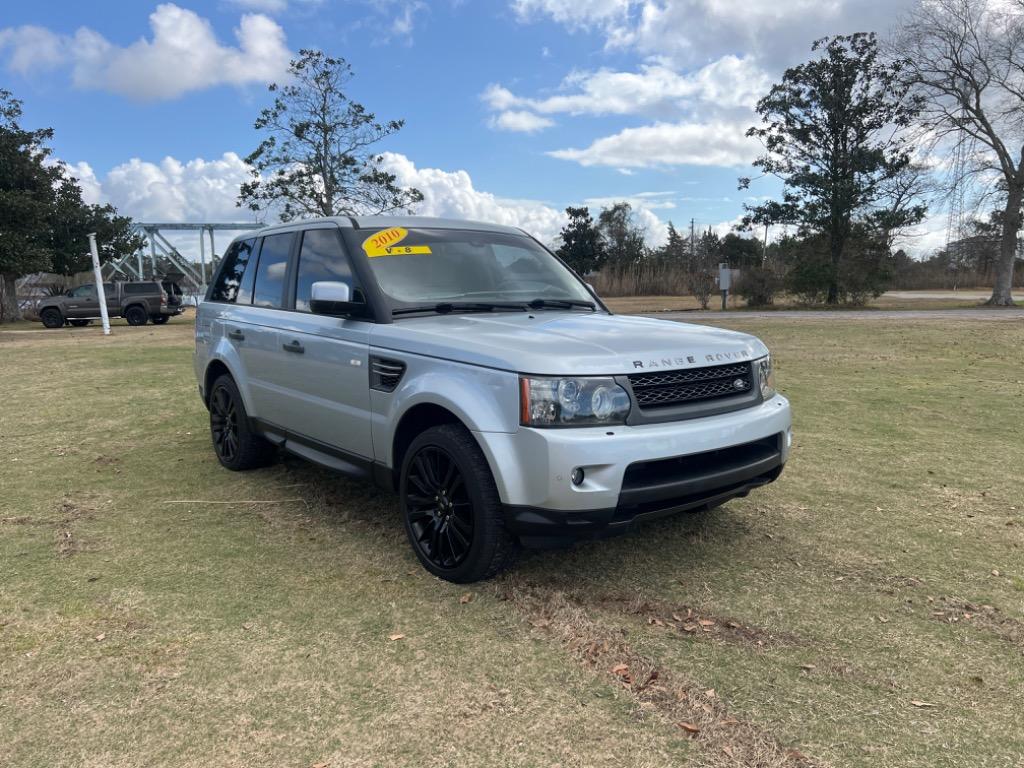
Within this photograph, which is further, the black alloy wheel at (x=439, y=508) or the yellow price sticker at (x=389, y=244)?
the yellow price sticker at (x=389, y=244)

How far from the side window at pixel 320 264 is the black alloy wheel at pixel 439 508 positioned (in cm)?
109

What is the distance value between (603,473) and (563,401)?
0.34 m

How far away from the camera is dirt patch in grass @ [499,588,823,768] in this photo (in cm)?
225

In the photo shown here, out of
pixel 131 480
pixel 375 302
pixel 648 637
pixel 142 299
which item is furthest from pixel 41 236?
pixel 648 637

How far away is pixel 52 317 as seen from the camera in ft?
89.3

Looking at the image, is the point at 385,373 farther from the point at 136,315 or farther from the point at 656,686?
the point at 136,315

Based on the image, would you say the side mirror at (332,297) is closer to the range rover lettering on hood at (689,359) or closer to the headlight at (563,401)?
the headlight at (563,401)

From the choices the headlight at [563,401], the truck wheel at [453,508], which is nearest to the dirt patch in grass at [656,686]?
the truck wheel at [453,508]

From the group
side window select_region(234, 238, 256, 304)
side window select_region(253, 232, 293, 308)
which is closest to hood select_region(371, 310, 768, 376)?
side window select_region(253, 232, 293, 308)

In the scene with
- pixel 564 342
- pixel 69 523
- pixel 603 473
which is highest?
pixel 564 342

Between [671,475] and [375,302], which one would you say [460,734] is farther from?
[375,302]

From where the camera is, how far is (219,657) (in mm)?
2842

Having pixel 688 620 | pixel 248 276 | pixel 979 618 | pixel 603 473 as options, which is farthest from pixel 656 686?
pixel 248 276

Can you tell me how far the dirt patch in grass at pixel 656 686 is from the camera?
225 centimetres
